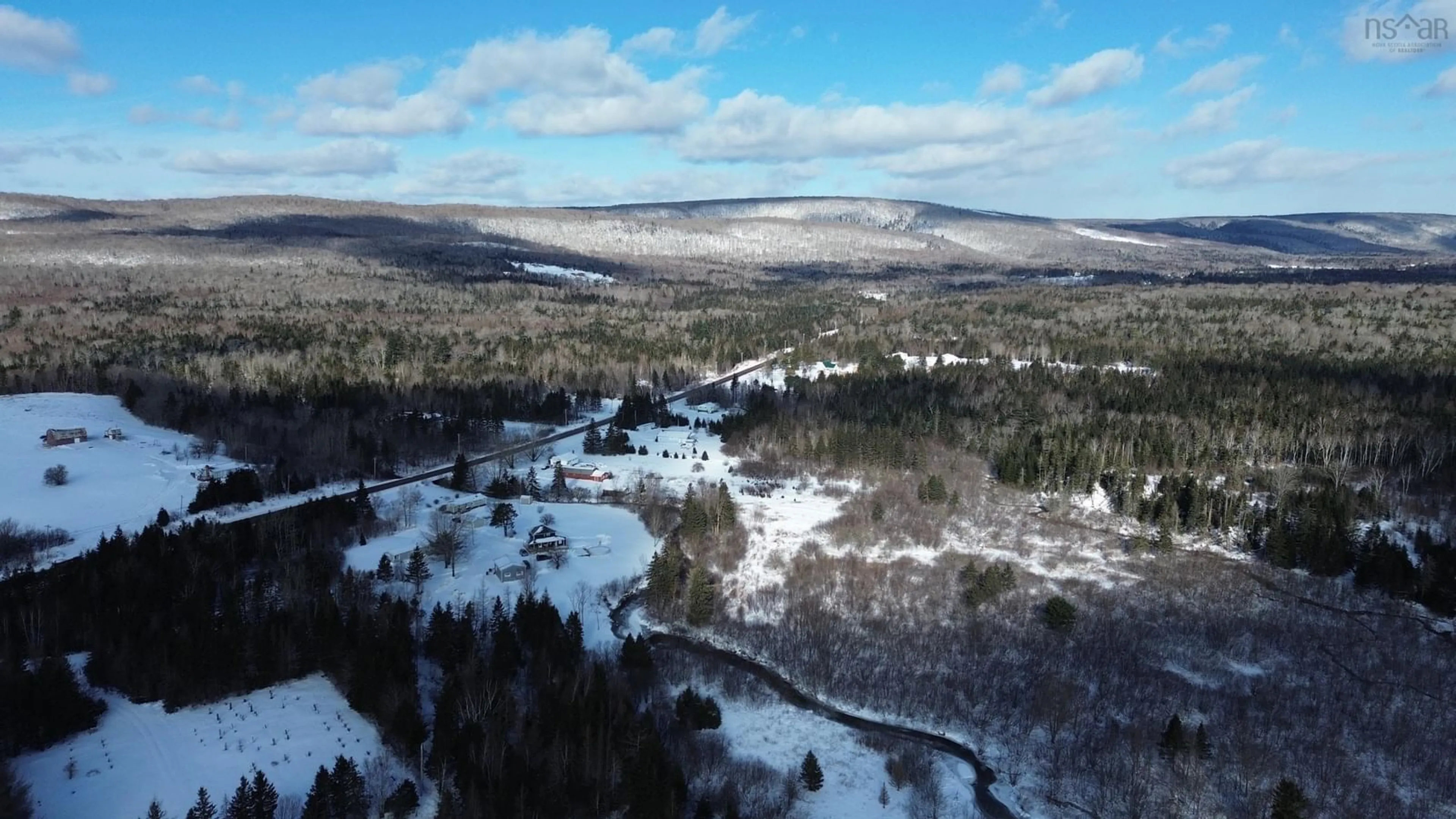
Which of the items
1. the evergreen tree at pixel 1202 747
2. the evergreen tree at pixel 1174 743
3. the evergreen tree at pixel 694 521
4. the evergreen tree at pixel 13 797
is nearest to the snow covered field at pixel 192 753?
the evergreen tree at pixel 13 797

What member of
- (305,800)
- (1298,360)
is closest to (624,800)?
(305,800)

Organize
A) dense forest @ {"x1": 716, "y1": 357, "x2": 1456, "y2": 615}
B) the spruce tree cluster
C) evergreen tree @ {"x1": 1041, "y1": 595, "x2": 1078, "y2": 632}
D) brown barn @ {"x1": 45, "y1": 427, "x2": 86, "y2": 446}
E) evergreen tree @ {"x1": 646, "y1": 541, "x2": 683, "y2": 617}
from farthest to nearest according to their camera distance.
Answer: brown barn @ {"x1": 45, "y1": 427, "x2": 86, "y2": 446} → dense forest @ {"x1": 716, "y1": 357, "x2": 1456, "y2": 615} → evergreen tree @ {"x1": 646, "y1": 541, "x2": 683, "y2": 617} → evergreen tree @ {"x1": 1041, "y1": 595, "x2": 1078, "y2": 632} → the spruce tree cluster

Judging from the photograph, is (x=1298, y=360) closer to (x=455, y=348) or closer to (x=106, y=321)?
(x=455, y=348)

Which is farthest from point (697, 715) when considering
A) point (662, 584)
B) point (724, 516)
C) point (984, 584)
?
point (724, 516)

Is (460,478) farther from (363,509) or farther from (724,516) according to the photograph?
(724,516)

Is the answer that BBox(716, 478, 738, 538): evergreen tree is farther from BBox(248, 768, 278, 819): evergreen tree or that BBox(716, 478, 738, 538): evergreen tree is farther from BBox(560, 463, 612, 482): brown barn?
BBox(248, 768, 278, 819): evergreen tree

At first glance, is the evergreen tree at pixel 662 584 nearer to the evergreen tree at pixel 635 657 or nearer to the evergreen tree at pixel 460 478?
the evergreen tree at pixel 635 657

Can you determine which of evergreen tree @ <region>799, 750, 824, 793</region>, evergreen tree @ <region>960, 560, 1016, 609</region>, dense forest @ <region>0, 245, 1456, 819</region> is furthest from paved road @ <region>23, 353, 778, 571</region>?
evergreen tree @ <region>960, 560, 1016, 609</region>
